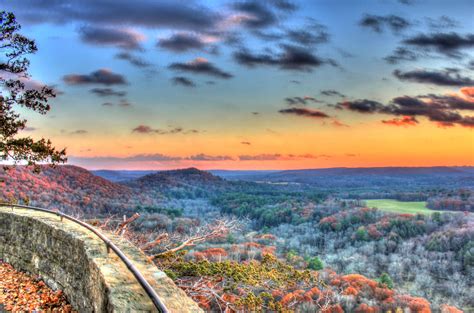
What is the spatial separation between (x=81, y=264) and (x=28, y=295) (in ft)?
5.62

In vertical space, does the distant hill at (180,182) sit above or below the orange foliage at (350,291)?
above

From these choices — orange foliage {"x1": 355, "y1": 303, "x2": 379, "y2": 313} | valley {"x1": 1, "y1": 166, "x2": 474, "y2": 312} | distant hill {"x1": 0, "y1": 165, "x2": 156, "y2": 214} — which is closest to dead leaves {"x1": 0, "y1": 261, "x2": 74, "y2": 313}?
valley {"x1": 1, "y1": 166, "x2": 474, "y2": 312}

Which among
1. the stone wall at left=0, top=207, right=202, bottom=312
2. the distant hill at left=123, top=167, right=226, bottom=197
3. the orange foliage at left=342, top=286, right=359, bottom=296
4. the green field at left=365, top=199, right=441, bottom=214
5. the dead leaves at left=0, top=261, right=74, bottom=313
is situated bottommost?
the orange foliage at left=342, top=286, right=359, bottom=296

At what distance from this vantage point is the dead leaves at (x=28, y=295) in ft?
20.0

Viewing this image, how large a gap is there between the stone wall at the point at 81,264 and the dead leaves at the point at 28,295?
0.45ft

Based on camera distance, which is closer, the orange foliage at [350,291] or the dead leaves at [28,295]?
the dead leaves at [28,295]

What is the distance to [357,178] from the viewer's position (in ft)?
653

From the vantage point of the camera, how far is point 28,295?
672 centimetres

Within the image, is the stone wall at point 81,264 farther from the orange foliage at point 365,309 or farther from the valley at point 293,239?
the orange foliage at point 365,309

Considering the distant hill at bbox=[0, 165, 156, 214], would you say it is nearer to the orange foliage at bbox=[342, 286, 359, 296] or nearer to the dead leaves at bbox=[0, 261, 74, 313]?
the dead leaves at bbox=[0, 261, 74, 313]

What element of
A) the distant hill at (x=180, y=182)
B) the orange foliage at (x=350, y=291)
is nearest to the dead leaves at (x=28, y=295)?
the orange foliage at (x=350, y=291)

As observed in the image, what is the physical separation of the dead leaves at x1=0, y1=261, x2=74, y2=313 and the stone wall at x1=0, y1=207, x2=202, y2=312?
0.14 meters

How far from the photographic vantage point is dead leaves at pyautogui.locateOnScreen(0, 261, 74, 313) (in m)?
6.11

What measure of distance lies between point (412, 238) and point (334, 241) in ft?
46.1
